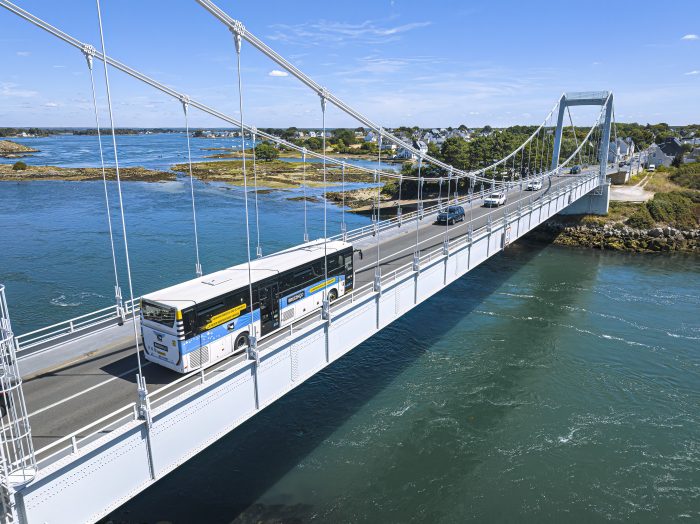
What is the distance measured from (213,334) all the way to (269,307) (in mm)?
2870

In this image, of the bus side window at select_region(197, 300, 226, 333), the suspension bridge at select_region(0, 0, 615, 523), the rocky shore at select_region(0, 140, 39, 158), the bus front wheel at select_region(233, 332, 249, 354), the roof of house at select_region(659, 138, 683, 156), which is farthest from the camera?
the rocky shore at select_region(0, 140, 39, 158)

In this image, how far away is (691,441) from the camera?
21.7m

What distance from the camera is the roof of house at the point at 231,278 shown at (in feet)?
49.9

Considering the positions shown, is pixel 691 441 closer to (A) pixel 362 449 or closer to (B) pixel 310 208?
(A) pixel 362 449

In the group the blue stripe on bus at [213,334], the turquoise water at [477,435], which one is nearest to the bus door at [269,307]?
the blue stripe on bus at [213,334]

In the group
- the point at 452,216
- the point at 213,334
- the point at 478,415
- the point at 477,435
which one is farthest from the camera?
the point at 452,216

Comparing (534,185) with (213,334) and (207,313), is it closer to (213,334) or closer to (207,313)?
(213,334)

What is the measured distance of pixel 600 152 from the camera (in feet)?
226

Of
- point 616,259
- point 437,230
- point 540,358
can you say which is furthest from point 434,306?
point 616,259

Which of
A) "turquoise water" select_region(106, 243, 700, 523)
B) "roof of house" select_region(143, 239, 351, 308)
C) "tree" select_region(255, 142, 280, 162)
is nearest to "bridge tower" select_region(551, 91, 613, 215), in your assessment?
"turquoise water" select_region(106, 243, 700, 523)

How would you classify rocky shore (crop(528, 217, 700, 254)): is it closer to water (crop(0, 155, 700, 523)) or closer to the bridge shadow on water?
water (crop(0, 155, 700, 523))

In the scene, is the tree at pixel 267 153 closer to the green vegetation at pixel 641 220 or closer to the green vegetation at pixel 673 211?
the green vegetation at pixel 673 211

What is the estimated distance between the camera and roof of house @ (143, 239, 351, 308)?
49.9ft

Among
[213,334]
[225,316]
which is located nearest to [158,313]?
[213,334]
